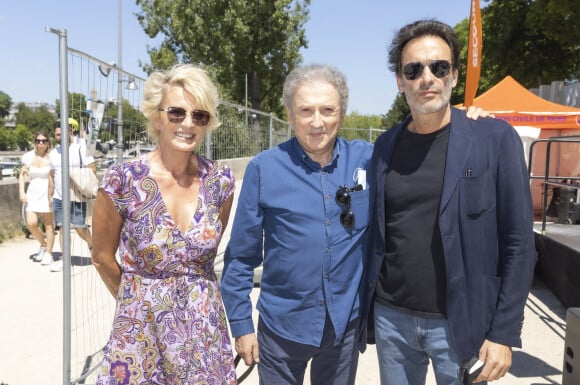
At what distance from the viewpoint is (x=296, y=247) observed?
2082 mm

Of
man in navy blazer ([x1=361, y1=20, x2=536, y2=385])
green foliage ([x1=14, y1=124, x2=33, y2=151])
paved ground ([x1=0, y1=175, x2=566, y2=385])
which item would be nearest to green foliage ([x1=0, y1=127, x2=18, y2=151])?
green foliage ([x1=14, y1=124, x2=33, y2=151])

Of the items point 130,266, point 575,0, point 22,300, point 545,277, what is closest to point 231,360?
point 130,266

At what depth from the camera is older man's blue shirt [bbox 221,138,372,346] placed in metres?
2.08

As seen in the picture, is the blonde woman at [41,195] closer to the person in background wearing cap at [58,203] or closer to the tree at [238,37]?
the person in background wearing cap at [58,203]

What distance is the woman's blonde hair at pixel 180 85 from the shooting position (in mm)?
2160

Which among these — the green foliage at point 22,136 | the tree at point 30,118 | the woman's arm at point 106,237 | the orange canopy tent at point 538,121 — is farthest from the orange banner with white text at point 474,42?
the tree at point 30,118

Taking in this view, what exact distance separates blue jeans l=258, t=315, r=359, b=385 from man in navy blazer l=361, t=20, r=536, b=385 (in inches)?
6.1

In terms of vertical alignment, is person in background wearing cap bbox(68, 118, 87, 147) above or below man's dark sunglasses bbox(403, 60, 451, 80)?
below

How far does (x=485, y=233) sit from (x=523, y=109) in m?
9.63

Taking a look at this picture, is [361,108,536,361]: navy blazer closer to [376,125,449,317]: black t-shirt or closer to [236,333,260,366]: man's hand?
[376,125,449,317]: black t-shirt

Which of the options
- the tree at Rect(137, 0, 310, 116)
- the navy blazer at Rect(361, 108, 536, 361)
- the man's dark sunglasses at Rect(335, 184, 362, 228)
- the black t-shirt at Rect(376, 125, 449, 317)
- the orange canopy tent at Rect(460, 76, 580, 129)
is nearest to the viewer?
the navy blazer at Rect(361, 108, 536, 361)

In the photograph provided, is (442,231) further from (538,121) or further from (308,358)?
(538,121)

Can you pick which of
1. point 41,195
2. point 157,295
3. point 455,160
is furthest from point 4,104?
point 455,160

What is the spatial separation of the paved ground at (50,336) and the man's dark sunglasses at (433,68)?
8.58 feet
